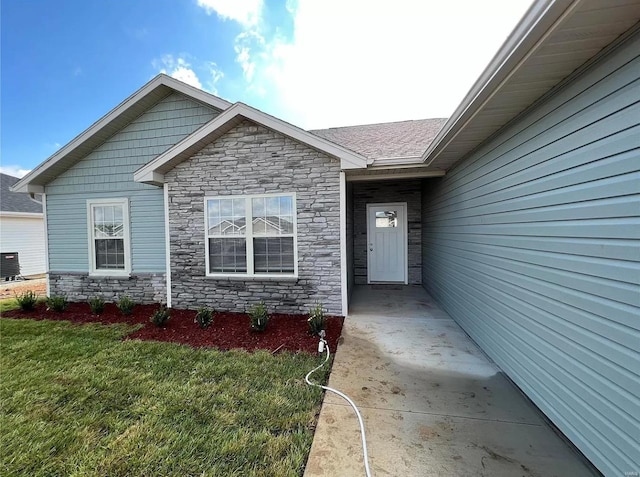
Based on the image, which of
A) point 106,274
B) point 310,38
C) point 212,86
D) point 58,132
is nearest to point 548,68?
point 106,274

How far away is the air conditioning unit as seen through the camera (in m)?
10.2

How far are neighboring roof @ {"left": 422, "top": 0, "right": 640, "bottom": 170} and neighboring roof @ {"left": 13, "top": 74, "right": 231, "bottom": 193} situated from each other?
5.33 metres

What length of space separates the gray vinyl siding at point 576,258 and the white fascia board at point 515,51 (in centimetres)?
47

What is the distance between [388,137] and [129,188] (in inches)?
260

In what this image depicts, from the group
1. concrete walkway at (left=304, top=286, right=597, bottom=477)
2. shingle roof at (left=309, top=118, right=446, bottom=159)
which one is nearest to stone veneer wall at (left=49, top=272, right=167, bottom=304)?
concrete walkway at (left=304, top=286, right=597, bottom=477)

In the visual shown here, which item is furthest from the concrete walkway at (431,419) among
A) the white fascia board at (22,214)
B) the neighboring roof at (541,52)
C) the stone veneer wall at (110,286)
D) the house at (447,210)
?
the white fascia board at (22,214)

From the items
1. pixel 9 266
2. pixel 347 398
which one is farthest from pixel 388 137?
pixel 9 266

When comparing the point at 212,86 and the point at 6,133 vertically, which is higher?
the point at 212,86

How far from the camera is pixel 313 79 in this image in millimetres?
11773

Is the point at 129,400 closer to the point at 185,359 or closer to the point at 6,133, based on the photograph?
the point at 185,359

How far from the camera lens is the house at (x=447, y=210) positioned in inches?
67.4

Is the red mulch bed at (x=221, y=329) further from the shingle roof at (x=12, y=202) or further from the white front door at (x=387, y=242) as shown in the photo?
the shingle roof at (x=12, y=202)

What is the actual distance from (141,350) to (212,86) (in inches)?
457

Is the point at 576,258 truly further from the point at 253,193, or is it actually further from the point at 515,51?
the point at 253,193
